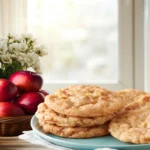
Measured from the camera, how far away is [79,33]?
2582mm

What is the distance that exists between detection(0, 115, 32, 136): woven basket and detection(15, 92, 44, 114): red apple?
4 cm

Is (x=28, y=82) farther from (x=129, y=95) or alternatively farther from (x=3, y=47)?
(x=129, y=95)

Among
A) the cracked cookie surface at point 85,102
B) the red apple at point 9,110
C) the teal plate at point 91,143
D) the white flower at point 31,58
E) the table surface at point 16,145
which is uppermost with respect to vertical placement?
the white flower at point 31,58

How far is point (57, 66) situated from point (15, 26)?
42cm

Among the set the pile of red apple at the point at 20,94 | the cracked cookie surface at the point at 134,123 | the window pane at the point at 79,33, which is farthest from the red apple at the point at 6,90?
the window pane at the point at 79,33

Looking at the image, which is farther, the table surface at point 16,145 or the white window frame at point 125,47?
the white window frame at point 125,47

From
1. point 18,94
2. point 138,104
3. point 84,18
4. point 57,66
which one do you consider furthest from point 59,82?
point 138,104

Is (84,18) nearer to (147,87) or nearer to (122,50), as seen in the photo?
(122,50)

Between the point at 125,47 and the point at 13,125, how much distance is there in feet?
5.39

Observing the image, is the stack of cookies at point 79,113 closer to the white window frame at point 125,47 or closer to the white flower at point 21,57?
the white flower at point 21,57

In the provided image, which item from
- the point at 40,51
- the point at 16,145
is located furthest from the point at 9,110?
the point at 40,51

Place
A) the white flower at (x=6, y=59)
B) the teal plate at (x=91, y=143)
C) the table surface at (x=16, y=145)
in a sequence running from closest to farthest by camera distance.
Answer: the teal plate at (x=91, y=143), the table surface at (x=16, y=145), the white flower at (x=6, y=59)

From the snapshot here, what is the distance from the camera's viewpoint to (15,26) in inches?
98.8

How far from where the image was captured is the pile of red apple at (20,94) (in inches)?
40.3
